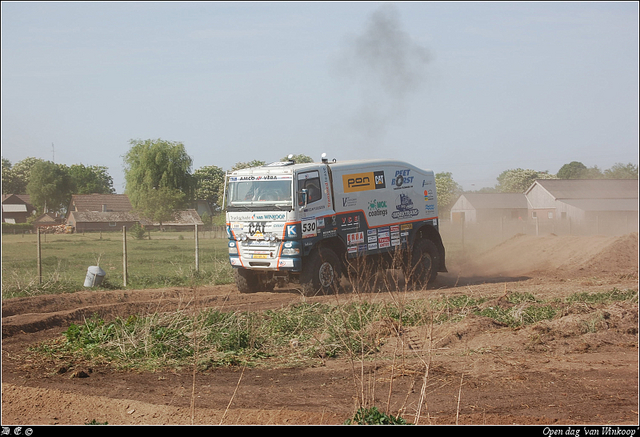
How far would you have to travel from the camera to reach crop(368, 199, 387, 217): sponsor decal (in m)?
15.9

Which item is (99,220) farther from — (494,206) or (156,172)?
(494,206)

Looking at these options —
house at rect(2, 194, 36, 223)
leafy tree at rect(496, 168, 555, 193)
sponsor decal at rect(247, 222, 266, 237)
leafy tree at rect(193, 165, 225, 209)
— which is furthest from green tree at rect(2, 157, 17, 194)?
sponsor decal at rect(247, 222, 266, 237)

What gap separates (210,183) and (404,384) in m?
92.7

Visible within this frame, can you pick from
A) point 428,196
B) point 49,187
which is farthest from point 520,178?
point 428,196

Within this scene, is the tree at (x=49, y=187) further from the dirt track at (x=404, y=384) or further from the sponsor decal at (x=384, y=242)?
the dirt track at (x=404, y=384)

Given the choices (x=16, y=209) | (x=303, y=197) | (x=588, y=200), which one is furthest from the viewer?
(x=16, y=209)

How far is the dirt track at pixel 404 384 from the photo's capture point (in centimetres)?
588

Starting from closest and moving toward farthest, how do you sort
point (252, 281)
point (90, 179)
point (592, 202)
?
1. point (252, 281)
2. point (592, 202)
3. point (90, 179)

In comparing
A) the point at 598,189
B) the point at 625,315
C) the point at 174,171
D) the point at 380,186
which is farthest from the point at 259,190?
the point at 174,171

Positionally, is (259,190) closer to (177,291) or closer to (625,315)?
(177,291)

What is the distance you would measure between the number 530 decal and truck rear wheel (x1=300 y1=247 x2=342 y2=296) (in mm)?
493

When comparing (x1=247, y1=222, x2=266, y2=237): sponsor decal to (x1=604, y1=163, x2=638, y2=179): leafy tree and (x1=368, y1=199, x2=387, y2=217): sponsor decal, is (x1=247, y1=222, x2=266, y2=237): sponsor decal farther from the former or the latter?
(x1=604, y1=163, x2=638, y2=179): leafy tree

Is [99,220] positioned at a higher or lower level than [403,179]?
lower

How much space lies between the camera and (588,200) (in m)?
44.1
